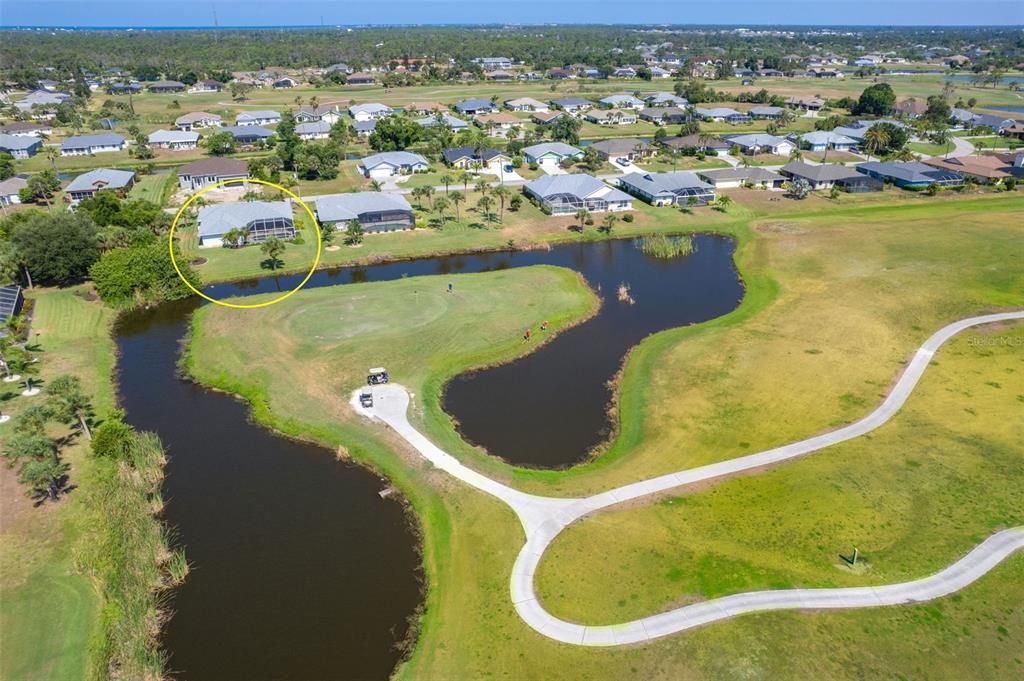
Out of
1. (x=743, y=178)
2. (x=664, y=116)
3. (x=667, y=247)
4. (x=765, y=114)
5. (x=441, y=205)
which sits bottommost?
(x=667, y=247)

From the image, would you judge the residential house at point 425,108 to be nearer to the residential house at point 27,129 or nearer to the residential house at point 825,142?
the residential house at point 27,129

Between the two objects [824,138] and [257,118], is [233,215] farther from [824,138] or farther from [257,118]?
[824,138]

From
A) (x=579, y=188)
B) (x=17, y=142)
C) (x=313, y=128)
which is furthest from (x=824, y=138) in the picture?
(x=17, y=142)

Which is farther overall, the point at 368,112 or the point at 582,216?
the point at 368,112

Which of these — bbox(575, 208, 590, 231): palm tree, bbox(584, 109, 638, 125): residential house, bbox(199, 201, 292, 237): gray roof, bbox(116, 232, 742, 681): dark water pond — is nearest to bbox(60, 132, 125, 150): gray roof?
bbox(199, 201, 292, 237): gray roof

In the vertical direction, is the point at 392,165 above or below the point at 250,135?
below

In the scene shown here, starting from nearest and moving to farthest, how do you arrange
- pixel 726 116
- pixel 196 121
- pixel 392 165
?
pixel 392 165
pixel 196 121
pixel 726 116
